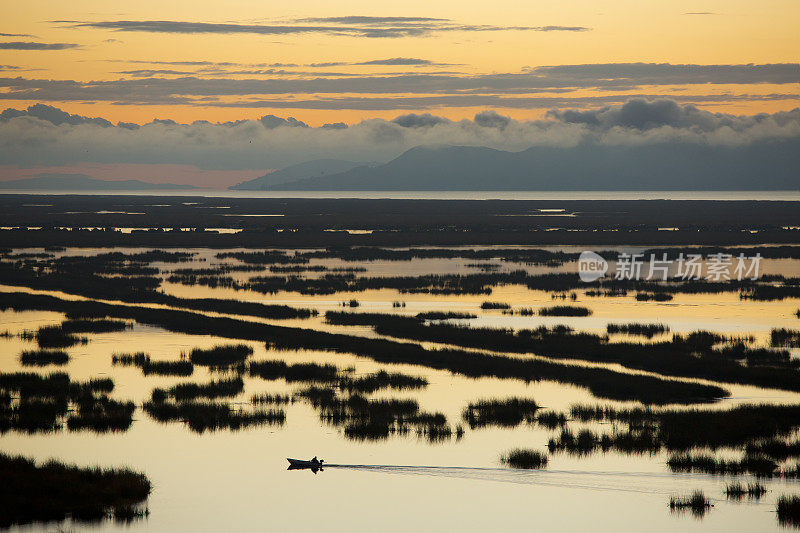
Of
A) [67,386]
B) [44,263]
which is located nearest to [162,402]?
[67,386]

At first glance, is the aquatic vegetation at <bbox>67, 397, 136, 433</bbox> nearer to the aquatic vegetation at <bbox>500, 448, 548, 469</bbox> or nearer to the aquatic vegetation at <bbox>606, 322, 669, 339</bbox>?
the aquatic vegetation at <bbox>500, 448, 548, 469</bbox>

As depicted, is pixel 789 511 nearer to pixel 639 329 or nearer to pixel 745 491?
pixel 745 491

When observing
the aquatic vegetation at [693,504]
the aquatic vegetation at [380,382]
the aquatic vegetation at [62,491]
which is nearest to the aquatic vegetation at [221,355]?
the aquatic vegetation at [380,382]

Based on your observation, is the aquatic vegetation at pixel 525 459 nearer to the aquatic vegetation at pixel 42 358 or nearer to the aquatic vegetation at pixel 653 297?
the aquatic vegetation at pixel 42 358

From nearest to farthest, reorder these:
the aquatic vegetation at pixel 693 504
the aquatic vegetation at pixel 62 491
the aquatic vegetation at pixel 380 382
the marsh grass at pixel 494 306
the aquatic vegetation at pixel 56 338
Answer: the aquatic vegetation at pixel 62 491, the aquatic vegetation at pixel 693 504, the aquatic vegetation at pixel 380 382, the aquatic vegetation at pixel 56 338, the marsh grass at pixel 494 306

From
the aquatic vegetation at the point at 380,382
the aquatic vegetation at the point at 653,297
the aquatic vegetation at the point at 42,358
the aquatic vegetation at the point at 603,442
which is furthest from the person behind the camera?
the aquatic vegetation at the point at 653,297

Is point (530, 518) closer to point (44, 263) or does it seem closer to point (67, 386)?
point (67, 386)
